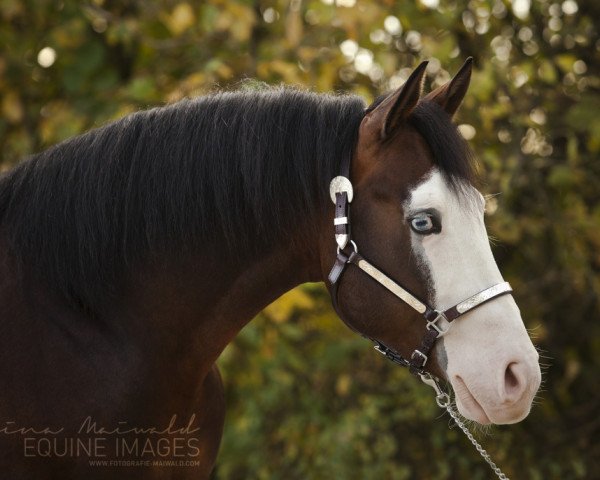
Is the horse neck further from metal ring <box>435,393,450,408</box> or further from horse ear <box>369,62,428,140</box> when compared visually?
metal ring <box>435,393,450,408</box>

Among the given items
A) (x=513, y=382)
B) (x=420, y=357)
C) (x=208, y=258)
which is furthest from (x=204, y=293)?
(x=513, y=382)

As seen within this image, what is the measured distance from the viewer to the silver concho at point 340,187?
7.82 feet

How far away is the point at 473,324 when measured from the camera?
2.29m

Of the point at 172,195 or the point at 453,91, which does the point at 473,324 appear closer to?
the point at 453,91

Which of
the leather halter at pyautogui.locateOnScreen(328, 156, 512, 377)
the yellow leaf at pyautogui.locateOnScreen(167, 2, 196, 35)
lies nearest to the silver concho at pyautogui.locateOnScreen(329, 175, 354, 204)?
the leather halter at pyautogui.locateOnScreen(328, 156, 512, 377)

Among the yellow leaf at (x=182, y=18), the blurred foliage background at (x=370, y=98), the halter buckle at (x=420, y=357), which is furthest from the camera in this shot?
the blurred foliage background at (x=370, y=98)

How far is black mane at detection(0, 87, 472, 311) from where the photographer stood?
242 cm

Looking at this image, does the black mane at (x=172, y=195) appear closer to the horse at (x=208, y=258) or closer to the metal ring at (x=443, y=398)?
the horse at (x=208, y=258)

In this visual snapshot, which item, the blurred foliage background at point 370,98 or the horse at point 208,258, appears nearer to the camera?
the horse at point 208,258

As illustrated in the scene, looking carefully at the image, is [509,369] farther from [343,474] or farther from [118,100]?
[343,474]

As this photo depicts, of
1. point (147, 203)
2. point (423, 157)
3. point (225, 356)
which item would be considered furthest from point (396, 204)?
point (225, 356)

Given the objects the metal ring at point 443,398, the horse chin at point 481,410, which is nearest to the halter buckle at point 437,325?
the horse chin at point 481,410

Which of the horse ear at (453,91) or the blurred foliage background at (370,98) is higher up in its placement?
the horse ear at (453,91)

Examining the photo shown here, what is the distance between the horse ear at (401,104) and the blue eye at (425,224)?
0.25 metres
